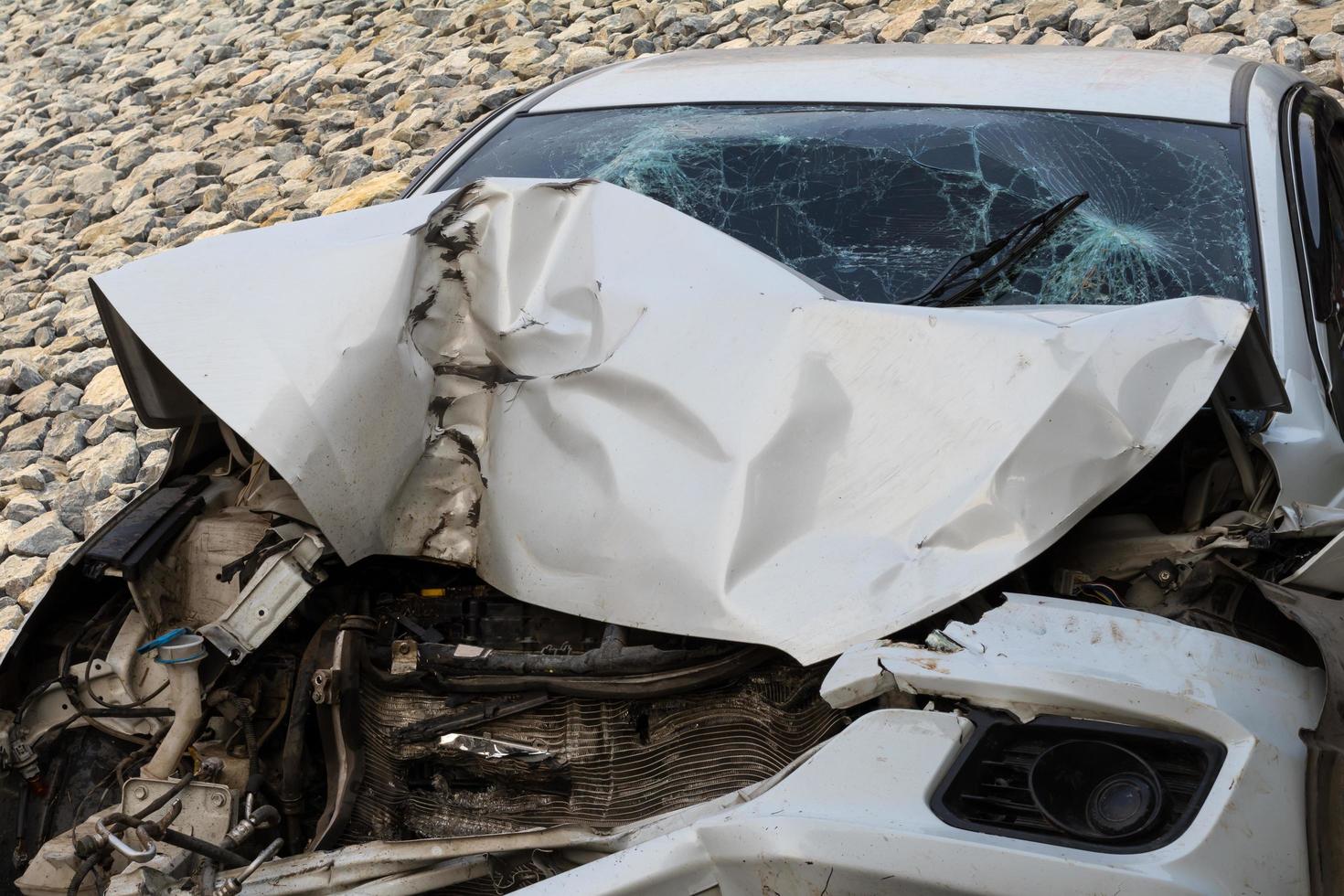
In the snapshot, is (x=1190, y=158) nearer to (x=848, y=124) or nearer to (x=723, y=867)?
(x=848, y=124)

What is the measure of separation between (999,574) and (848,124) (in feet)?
5.52

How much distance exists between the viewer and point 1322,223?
343 cm

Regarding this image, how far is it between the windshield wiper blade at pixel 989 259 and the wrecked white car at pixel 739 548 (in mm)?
14

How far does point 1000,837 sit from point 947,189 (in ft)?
6.13

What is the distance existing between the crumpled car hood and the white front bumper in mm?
174

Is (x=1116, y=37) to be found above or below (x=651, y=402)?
below

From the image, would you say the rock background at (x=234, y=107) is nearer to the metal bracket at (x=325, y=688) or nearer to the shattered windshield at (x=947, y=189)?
the shattered windshield at (x=947, y=189)

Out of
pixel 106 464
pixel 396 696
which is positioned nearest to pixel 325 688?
pixel 396 696

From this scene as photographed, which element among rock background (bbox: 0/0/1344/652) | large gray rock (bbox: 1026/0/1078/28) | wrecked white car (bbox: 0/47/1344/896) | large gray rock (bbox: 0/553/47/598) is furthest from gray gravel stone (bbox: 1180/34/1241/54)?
large gray rock (bbox: 0/553/47/598)

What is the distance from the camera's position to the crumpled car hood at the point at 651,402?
2.45 metres

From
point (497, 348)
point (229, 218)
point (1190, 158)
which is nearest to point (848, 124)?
point (1190, 158)

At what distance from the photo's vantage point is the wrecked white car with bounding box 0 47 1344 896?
207 cm

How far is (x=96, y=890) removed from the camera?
8.53 feet

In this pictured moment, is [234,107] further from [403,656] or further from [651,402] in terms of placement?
[651,402]
